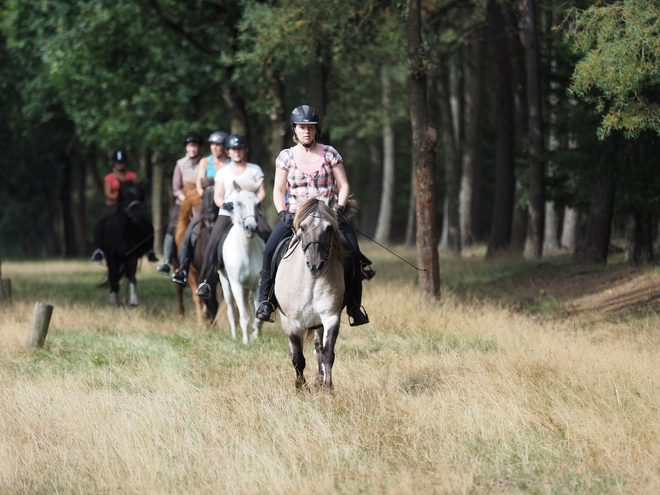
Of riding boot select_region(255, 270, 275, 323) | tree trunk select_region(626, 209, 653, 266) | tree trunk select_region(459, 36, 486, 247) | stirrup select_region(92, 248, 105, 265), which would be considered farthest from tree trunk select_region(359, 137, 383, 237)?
riding boot select_region(255, 270, 275, 323)

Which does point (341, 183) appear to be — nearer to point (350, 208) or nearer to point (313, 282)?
point (350, 208)

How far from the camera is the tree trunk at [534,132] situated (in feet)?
69.5

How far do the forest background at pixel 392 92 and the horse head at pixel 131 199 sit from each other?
10.7 feet

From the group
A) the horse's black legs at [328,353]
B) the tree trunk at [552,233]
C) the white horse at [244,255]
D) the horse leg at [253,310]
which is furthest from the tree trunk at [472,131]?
the horse's black legs at [328,353]

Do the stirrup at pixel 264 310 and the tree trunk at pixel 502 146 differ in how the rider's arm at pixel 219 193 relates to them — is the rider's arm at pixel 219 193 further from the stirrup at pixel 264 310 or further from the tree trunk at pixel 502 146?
the tree trunk at pixel 502 146

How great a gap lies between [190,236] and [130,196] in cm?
403

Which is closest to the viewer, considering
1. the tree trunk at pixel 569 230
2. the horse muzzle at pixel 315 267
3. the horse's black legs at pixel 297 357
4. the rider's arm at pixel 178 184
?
the horse muzzle at pixel 315 267

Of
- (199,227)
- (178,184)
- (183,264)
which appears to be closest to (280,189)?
(199,227)

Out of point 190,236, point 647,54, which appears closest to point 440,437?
point 647,54

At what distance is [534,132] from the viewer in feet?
71.3

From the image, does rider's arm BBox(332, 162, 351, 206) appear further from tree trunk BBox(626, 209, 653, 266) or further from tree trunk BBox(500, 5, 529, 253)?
tree trunk BBox(500, 5, 529, 253)

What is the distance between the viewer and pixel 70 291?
72.3ft

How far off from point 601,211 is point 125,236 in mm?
9216

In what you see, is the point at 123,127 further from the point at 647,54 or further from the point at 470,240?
the point at 647,54
